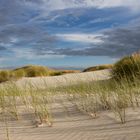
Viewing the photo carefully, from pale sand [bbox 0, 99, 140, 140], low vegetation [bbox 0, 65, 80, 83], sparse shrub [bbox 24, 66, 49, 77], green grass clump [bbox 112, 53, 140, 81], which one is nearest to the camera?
pale sand [bbox 0, 99, 140, 140]

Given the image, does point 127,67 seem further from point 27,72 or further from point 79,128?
point 27,72

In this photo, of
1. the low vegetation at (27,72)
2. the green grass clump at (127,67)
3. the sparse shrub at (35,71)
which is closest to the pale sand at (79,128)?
the green grass clump at (127,67)

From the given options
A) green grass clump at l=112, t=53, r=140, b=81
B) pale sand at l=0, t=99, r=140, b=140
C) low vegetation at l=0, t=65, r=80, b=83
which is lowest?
pale sand at l=0, t=99, r=140, b=140

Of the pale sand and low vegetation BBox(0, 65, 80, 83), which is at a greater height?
low vegetation BBox(0, 65, 80, 83)

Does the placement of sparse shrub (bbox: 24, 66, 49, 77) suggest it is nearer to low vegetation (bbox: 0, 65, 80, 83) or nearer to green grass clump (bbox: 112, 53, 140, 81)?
low vegetation (bbox: 0, 65, 80, 83)

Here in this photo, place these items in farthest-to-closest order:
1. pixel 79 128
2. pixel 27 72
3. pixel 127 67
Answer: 1. pixel 27 72
2. pixel 127 67
3. pixel 79 128

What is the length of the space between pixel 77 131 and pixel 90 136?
1.12 ft

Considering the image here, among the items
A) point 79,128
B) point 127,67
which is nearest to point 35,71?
point 127,67

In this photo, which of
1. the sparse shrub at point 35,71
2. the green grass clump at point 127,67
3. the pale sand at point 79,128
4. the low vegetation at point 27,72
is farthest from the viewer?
the sparse shrub at point 35,71

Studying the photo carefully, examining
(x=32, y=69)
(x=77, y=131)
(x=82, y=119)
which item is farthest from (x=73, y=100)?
(x=32, y=69)

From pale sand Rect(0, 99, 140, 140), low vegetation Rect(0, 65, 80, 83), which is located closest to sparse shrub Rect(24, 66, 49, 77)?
low vegetation Rect(0, 65, 80, 83)

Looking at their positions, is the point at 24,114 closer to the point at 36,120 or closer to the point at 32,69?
the point at 36,120

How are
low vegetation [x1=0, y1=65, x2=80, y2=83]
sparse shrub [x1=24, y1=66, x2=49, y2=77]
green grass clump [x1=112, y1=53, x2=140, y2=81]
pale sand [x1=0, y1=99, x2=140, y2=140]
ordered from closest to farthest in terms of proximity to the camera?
pale sand [x1=0, y1=99, x2=140, y2=140] → green grass clump [x1=112, y1=53, x2=140, y2=81] → low vegetation [x1=0, y1=65, x2=80, y2=83] → sparse shrub [x1=24, y1=66, x2=49, y2=77]

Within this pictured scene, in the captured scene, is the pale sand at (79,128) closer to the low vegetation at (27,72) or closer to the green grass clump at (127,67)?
the green grass clump at (127,67)
